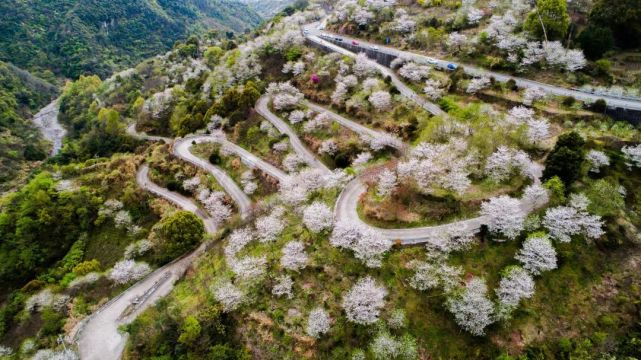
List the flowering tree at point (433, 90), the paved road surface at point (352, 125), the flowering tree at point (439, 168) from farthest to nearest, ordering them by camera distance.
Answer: the flowering tree at point (433, 90), the paved road surface at point (352, 125), the flowering tree at point (439, 168)

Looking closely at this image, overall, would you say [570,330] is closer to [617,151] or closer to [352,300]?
[352,300]

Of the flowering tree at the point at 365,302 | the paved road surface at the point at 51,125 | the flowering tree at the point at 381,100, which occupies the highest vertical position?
the flowering tree at the point at 381,100

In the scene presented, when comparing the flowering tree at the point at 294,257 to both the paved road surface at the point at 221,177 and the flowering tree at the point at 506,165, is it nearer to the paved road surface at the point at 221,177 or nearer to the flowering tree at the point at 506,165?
the paved road surface at the point at 221,177

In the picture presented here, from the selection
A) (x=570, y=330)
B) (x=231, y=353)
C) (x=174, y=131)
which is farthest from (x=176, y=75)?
(x=570, y=330)

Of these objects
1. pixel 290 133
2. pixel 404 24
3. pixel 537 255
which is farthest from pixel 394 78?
pixel 537 255

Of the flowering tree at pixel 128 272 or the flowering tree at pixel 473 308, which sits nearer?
the flowering tree at pixel 473 308

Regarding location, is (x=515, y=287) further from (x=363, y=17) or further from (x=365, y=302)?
(x=363, y=17)

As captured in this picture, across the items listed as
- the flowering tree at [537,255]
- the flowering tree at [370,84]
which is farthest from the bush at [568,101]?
the flowering tree at [370,84]
